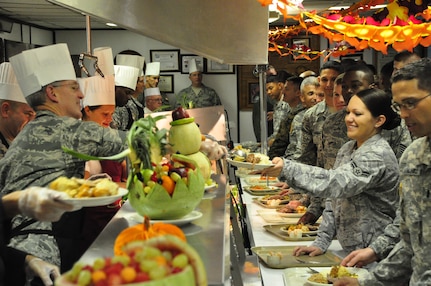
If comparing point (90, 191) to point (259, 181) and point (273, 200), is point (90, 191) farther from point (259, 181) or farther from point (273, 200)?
point (259, 181)

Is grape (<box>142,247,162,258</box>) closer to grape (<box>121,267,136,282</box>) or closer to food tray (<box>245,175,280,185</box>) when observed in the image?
grape (<box>121,267,136,282</box>)

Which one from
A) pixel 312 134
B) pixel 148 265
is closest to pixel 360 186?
pixel 312 134

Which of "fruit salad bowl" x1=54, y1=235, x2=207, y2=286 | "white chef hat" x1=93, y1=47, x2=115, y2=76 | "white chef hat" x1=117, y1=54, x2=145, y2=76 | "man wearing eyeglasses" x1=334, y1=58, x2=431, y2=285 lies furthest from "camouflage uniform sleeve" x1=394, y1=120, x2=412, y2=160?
"white chef hat" x1=117, y1=54, x2=145, y2=76

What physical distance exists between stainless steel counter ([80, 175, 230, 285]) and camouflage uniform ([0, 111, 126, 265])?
562mm

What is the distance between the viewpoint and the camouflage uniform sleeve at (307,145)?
425 cm

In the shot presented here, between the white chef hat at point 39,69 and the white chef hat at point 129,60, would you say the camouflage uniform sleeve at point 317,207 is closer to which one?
the white chef hat at point 39,69

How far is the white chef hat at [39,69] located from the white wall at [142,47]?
8.06 metres

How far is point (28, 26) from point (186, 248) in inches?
358

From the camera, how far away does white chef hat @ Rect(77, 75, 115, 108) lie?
10.1 feet

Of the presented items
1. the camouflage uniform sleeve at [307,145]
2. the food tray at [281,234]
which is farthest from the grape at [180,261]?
the camouflage uniform sleeve at [307,145]

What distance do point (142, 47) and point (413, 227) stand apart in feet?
29.3

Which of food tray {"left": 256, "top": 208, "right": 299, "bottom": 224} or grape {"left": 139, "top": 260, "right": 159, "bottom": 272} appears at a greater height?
grape {"left": 139, "top": 260, "right": 159, "bottom": 272}

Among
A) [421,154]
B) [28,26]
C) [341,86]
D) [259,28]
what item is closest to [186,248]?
[421,154]

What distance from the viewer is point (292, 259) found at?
2.80m
